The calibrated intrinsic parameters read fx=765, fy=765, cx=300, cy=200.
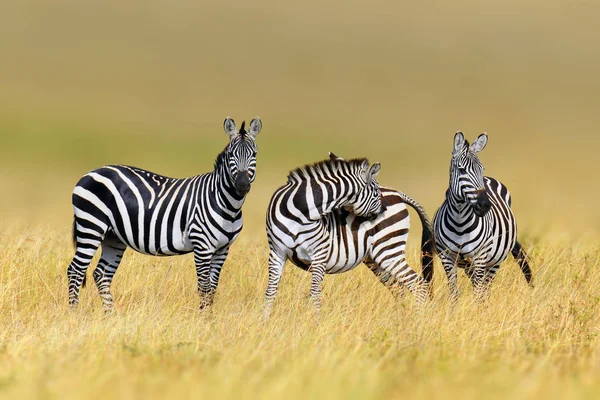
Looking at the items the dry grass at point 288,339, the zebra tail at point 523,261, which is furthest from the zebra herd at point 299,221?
the zebra tail at point 523,261

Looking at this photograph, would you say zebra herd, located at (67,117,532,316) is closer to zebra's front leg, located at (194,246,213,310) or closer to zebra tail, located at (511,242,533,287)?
zebra's front leg, located at (194,246,213,310)

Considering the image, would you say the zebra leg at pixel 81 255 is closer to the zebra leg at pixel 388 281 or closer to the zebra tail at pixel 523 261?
the zebra leg at pixel 388 281

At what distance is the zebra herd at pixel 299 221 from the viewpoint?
9.74 metres

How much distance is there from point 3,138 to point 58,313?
179 ft

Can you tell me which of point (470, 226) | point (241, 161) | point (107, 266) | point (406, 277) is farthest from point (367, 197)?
point (107, 266)

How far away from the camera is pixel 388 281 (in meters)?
10.5

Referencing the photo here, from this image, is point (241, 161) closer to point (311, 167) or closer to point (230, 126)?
point (230, 126)

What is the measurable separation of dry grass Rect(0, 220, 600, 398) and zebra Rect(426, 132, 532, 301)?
426 millimetres

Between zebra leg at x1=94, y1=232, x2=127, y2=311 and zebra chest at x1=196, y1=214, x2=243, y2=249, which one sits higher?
zebra chest at x1=196, y1=214, x2=243, y2=249

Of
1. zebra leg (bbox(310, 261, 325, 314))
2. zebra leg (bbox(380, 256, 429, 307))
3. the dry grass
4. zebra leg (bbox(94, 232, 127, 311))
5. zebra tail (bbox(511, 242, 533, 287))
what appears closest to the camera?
the dry grass

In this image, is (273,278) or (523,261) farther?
(523,261)

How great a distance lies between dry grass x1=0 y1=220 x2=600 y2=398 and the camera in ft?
18.7

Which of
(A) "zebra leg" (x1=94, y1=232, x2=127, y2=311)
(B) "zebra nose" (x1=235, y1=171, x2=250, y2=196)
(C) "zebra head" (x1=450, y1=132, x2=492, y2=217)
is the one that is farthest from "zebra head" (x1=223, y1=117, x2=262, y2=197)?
(C) "zebra head" (x1=450, y1=132, x2=492, y2=217)

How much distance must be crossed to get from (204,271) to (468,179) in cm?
367
